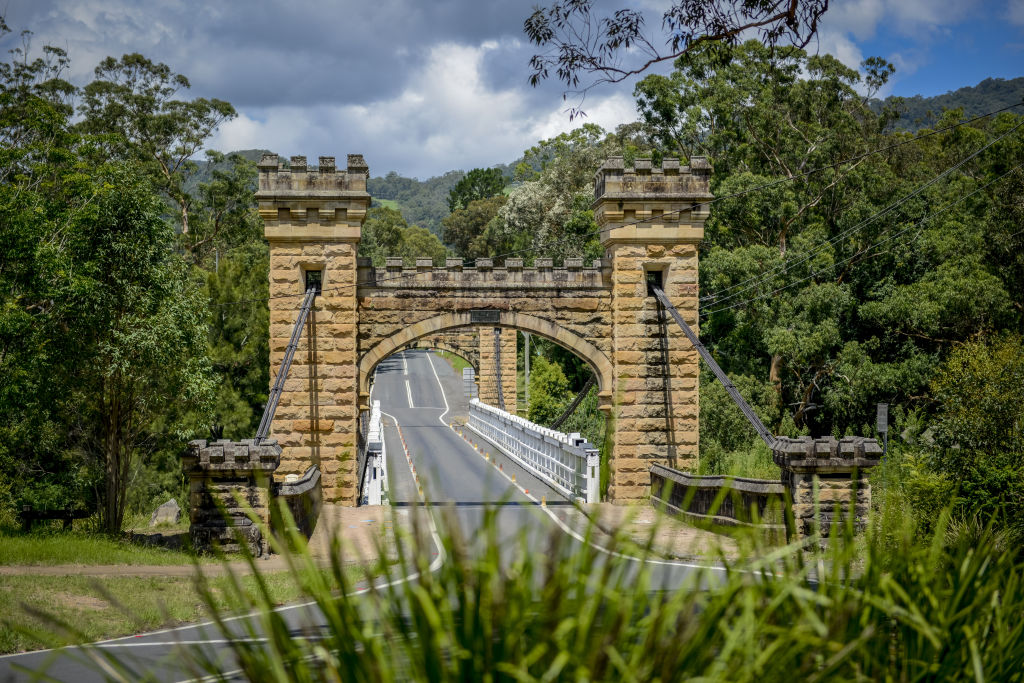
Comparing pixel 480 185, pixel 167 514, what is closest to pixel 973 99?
pixel 480 185

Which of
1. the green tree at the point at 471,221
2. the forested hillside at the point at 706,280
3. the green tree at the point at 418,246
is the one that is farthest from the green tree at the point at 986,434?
the green tree at the point at 418,246

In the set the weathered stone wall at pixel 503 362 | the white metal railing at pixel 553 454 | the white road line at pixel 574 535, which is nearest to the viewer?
the white road line at pixel 574 535

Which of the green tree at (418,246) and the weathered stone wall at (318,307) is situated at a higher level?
the green tree at (418,246)

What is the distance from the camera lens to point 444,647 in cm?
303

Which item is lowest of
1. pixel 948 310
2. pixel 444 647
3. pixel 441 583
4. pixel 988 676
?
pixel 988 676

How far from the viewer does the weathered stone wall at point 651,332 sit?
17.5 metres

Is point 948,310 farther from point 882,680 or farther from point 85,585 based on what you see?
point 882,680

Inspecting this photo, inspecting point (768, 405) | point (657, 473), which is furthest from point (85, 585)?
point (768, 405)

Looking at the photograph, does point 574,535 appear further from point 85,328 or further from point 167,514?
point 167,514

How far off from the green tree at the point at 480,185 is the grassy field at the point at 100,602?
73982 millimetres

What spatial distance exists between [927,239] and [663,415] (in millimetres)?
14969

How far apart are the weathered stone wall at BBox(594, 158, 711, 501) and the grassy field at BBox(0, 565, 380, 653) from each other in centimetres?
851

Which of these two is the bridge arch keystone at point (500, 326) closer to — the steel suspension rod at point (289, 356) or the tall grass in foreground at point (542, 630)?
the steel suspension rod at point (289, 356)

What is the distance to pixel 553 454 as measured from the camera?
2291cm
